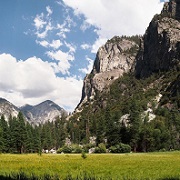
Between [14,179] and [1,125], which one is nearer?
[14,179]

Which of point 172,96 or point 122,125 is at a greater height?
point 172,96

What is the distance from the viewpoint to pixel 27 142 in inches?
4754

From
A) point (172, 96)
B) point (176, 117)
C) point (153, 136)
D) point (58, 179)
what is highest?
point (172, 96)

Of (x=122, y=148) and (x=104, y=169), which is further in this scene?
(x=122, y=148)

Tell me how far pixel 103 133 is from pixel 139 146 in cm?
3238

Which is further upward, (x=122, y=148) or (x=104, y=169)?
(x=122, y=148)

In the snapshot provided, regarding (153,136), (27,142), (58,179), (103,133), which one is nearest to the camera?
(58,179)

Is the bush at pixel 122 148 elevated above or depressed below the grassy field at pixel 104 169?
above

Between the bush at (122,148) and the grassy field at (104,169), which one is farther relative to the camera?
the bush at (122,148)

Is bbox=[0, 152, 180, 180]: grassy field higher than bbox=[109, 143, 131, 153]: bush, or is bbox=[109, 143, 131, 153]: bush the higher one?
bbox=[109, 143, 131, 153]: bush

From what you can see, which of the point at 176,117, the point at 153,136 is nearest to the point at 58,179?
the point at 153,136

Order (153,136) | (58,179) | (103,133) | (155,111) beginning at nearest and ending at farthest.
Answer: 1. (58,179)
2. (153,136)
3. (103,133)
4. (155,111)

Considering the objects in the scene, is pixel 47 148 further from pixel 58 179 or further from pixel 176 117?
pixel 58 179

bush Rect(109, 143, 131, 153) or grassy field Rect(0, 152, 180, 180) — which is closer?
grassy field Rect(0, 152, 180, 180)
